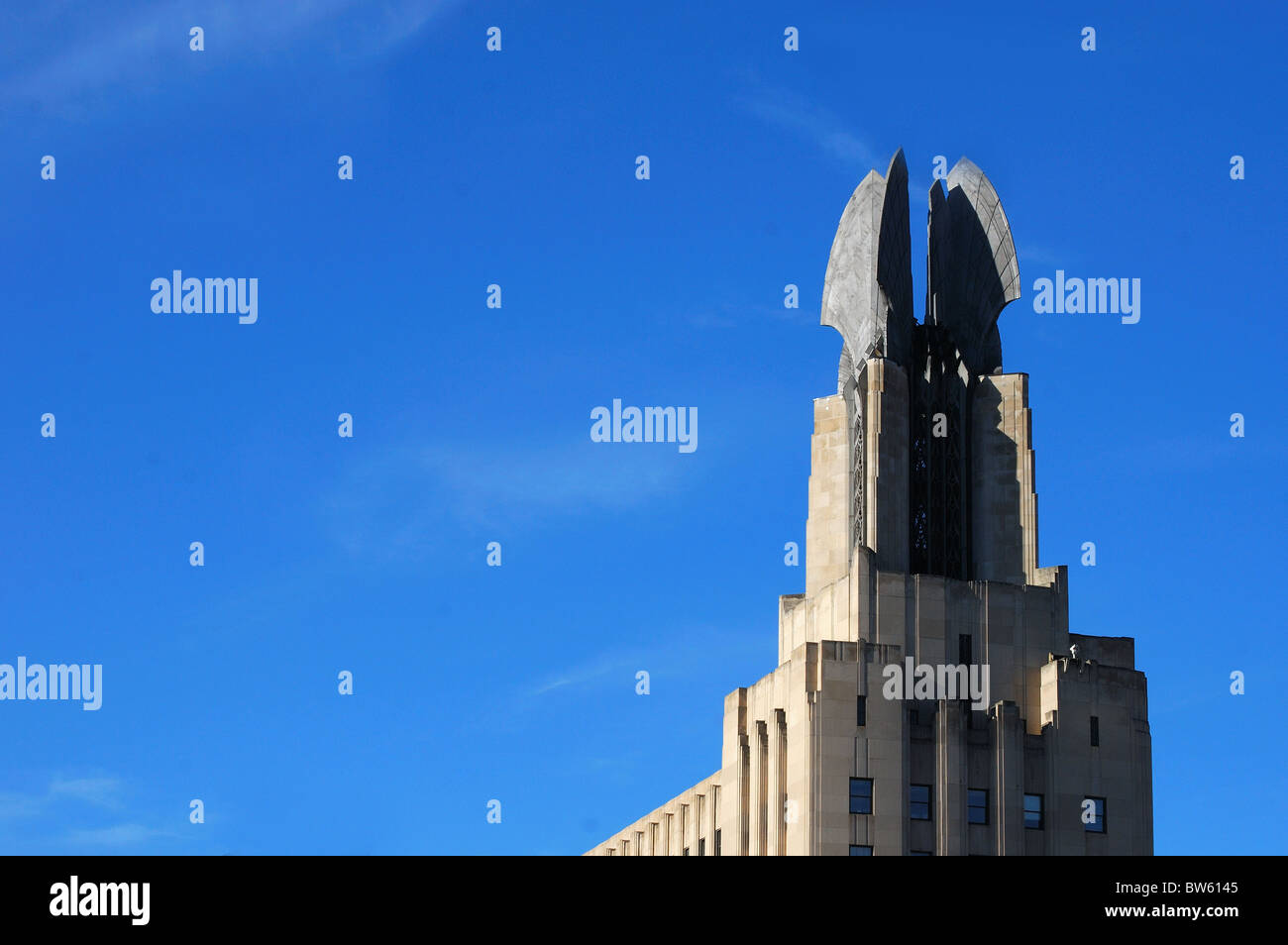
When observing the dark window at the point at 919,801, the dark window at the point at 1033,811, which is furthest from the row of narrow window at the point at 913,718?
the dark window at the point at 1033,811

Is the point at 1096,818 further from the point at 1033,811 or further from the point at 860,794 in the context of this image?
the point at 860,794


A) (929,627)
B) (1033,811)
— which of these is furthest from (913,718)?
(1033,811)

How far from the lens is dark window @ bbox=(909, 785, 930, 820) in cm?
8600

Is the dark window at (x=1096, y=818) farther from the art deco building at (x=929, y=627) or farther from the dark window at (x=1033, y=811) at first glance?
the dark window at (x=1033, y=811)

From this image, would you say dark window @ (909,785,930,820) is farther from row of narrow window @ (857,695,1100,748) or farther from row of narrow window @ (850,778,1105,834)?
row of narrow window @ (857,695,1100,748)

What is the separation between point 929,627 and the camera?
89062 millimetres

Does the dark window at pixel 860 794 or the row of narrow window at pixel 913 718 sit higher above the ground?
the row of narrow window at pixel 913 718

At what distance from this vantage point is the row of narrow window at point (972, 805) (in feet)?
281

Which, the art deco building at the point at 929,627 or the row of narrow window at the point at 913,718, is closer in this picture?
the art deco building at the point at 929,627

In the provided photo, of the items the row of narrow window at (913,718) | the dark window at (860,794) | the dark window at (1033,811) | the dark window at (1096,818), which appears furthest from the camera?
the dark window at (1096,818)

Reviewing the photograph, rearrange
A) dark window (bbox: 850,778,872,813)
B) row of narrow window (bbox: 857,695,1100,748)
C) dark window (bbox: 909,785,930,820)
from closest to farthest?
dark window (bbox: 850,778,872,813), dark window (bbox: 909,785,930,820), row of narrow window (bbox: 857,695,1100,748)

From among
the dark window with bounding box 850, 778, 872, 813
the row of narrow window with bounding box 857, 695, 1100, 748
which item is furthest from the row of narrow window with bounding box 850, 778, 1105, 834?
the row of narrow window with bounding box 857, 695, 1100, 748
